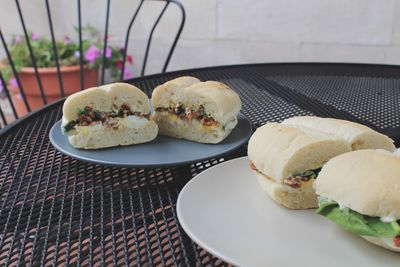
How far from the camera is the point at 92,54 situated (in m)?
3.10

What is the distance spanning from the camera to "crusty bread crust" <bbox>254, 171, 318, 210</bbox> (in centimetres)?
74

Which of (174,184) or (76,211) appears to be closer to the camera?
(76,211)

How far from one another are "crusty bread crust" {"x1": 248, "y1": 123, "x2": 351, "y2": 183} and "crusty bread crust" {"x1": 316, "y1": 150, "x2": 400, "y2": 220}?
63 millimetres

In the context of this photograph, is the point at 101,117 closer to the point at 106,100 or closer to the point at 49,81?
the point at 106,100

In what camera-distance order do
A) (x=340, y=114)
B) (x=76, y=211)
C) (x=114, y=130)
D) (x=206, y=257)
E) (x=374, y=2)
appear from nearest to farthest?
(x=206, y=257) < (x=76, y=211) < (x=114, y=130) < (x=340, y=114) < (x=374, y=2)

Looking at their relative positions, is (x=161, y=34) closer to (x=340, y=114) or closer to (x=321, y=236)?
(x=340, y=114)

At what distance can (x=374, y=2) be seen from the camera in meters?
2.40

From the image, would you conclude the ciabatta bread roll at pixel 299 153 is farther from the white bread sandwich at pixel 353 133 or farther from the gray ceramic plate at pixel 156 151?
the gray ceramic plate at pixel 156 151

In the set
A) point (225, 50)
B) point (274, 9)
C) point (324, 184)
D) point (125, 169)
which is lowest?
point (225, 50)

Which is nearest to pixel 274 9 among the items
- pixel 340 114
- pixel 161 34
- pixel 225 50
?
pixel 225 50

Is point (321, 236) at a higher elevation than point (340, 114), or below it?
higher

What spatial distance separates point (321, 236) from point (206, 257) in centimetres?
18

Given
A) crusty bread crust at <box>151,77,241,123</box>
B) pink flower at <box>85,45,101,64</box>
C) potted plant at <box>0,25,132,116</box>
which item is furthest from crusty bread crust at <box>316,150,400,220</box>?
pink flower at <box>85,45,101,64</box>

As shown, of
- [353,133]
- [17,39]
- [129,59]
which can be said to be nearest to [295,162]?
[353,133]
